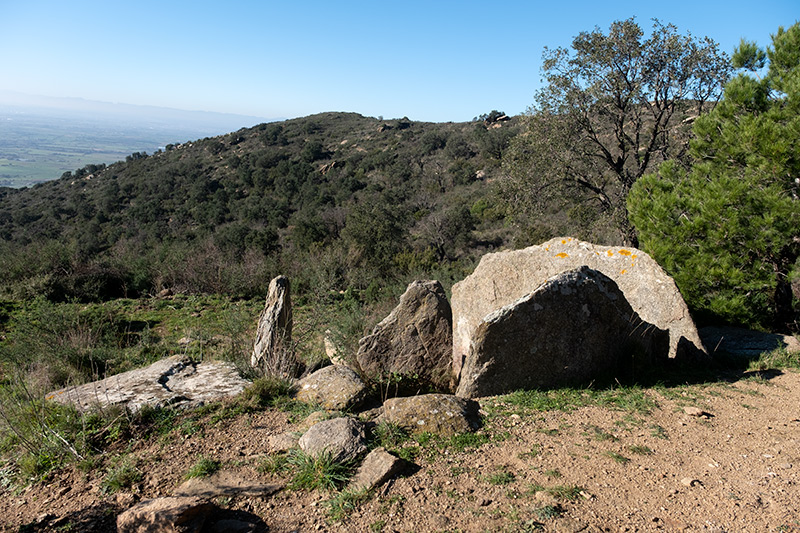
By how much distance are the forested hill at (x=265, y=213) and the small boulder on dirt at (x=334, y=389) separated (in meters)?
2.14

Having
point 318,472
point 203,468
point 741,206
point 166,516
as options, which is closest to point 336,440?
point 318,472

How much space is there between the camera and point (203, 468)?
3756mm

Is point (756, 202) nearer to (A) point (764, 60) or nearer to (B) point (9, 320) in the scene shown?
(A) point (764, 60)

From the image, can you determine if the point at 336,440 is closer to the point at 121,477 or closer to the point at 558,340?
the point at 121,477

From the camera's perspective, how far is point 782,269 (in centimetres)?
821

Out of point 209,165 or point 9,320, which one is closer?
point 9,320

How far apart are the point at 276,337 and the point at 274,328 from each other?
9.3 inches

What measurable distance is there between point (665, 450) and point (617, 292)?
2.31m

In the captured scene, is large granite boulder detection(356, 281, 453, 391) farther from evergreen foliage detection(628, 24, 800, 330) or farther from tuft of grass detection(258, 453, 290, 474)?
evergreen foliage detection(628, 24, 800, 330)

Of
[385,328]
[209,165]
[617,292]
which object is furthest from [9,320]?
[209,165]

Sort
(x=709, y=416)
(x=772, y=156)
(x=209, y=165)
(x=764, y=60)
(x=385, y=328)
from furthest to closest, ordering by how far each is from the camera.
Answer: (x=209, y=165)
(x=764, y=60)
(x=772, y=156)
(x=385, y=328)
(x=709, y=416)

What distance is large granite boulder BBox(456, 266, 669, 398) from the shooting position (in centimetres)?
501

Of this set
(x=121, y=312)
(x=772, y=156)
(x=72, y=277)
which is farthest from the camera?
(x=72, y=277)

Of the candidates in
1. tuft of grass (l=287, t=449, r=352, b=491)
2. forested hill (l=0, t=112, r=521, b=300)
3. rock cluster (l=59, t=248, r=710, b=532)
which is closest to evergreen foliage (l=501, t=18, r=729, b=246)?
forested hill (l=0, t=112, r=521, b=300)
